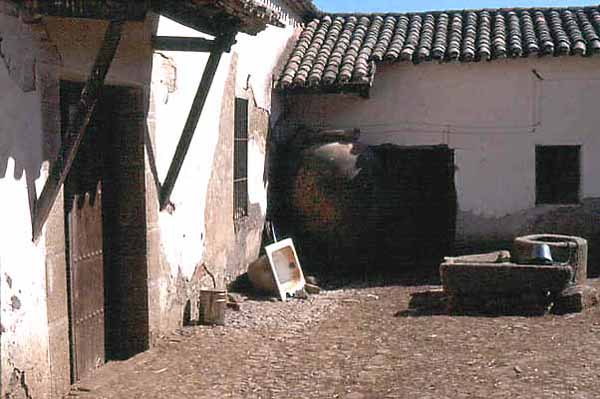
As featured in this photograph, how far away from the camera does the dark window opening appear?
38.8 feet

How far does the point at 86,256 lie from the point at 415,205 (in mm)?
7619

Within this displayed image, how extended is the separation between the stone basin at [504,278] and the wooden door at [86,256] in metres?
3.83

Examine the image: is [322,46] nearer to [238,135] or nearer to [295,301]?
[238,135]

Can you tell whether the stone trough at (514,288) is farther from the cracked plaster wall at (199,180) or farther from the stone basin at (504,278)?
the cracked plaster wall at (199,180)

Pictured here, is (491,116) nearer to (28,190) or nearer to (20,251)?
(28,190)

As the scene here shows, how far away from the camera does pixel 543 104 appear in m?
11.7

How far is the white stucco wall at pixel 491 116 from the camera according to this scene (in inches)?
458

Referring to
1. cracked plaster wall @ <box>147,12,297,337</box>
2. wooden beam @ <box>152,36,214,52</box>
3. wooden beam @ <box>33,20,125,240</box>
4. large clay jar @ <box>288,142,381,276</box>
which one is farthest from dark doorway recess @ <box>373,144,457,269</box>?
wooden beam @ <box>33,20,125,240</box>

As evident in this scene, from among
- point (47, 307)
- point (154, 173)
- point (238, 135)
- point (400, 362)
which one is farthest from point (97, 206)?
point (238, 135)

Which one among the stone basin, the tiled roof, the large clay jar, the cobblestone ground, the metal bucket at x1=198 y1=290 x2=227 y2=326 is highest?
the tiled roof

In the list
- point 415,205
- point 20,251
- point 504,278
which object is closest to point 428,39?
point 415,205

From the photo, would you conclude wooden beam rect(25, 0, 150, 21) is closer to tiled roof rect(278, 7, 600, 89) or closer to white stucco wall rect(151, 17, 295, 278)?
white stucco wall rect(151, 17, 295, 278)

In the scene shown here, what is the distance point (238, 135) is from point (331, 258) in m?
2.38

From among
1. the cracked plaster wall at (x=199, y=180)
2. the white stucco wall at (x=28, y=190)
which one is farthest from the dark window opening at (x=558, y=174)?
the white stucco wall at (x=28, y=190)
